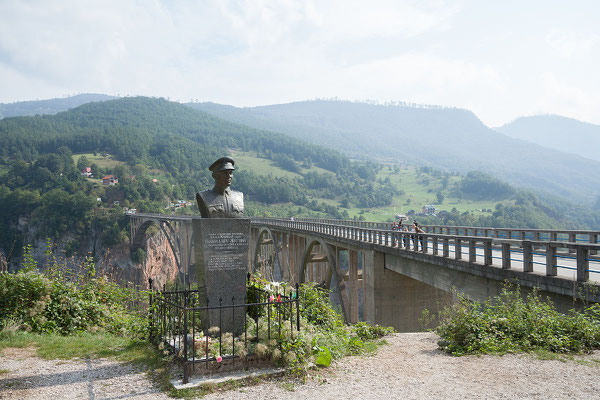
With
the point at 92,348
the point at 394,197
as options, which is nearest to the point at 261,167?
the point at 394,197

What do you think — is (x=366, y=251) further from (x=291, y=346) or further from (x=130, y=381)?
(x=130, y=381)

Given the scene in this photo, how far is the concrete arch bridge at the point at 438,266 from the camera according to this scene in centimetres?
972

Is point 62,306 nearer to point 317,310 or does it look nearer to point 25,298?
point 25,298

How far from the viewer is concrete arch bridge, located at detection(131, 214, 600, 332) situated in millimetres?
9719

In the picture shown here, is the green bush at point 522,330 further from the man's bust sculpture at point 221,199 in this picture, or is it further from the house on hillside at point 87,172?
the house on hillside at point 87,172

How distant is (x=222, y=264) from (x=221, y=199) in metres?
1.34

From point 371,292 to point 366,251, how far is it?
1.95 meters

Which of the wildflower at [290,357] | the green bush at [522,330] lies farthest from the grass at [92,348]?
the green bush at [522,330]


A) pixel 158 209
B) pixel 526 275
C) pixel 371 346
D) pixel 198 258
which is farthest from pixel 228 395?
pixel 158 209

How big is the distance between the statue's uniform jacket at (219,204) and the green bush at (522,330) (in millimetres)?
4915

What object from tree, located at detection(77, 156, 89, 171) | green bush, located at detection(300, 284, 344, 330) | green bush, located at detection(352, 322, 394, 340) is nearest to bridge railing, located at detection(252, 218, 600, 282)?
green bush, located at detection(352, 322, 394, 340)

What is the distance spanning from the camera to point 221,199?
30.4 ft

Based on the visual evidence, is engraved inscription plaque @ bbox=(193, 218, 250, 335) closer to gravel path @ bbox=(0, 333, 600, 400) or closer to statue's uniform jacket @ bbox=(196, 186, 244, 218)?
statue's uniform jacket @ bbox=(196, 186, 244, 218)

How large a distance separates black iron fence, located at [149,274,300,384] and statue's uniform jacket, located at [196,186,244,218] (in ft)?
5.17
